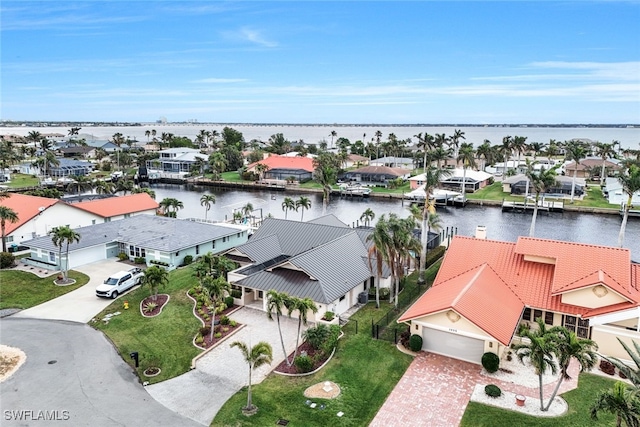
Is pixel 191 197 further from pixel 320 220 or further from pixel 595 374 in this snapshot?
pixel 595 374

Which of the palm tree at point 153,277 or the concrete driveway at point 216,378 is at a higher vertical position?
the palm tree at point 153,277

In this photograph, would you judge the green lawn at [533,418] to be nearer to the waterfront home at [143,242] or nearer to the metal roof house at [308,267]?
the metal roof house at [308,267]

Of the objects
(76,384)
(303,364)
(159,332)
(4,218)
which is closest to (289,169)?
(4,218)

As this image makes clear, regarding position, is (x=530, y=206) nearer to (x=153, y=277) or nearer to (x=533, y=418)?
(x=533, y=418)

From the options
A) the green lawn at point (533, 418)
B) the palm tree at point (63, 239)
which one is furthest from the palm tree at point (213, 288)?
the palm tree at point (63, 239)

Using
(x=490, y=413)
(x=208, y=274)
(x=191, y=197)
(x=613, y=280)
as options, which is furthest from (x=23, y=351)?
(x=191, y=197)

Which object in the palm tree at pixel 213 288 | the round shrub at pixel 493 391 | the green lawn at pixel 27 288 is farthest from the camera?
the green lawn at pixel 27 288
